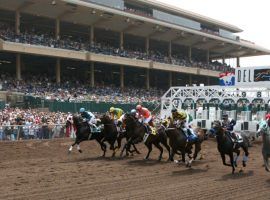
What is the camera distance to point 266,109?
24.9m

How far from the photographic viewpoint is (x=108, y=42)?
51.5 meters

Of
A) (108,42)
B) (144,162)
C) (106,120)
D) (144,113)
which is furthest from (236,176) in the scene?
(108,42)

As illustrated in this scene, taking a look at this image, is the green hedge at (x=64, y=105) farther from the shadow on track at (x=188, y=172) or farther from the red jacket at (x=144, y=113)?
the shadow on track at (x=188, y=172)

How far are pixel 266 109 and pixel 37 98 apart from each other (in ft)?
45.1

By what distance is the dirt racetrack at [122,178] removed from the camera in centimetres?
942

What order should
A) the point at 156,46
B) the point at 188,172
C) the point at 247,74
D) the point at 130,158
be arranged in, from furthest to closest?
1. the point at 156,46
2. the point at 247,74
3. the point at 130,158
4. the point at 188,172

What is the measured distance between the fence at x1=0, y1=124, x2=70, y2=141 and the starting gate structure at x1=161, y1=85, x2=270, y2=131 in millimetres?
7902

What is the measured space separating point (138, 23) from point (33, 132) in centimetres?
2576

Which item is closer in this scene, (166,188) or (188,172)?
(166,188)

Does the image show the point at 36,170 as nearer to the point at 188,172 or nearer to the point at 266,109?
the point at 188,172

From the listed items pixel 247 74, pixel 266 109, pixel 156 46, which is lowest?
pixel 266 109

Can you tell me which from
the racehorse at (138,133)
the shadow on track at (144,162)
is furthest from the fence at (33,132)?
the shadow on track at (144,162)

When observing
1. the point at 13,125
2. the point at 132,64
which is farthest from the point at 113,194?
the point at 132,64

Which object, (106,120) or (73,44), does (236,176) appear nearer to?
(106,120)
